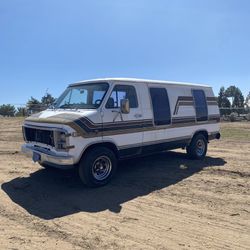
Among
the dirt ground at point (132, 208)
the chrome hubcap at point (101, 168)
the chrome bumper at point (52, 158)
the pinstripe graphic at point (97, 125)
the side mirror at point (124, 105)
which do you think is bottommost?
the dirt ground at point (132, 208)

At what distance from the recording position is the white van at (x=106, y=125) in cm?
688

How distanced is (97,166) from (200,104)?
468cm

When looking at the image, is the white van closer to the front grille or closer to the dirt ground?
the front grille

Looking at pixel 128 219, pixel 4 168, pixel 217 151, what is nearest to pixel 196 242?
pixel 128 219

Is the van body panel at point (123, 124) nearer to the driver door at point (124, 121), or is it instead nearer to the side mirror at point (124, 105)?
the driver door at point (124, 121)

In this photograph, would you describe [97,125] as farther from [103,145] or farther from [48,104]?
[48,104]

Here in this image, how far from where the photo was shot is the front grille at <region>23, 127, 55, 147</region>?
23.4 ft

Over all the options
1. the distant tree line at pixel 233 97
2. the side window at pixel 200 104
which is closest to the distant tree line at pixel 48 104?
Answer: the distant tree line at pixel 233 97

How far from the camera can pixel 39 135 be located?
298 inches

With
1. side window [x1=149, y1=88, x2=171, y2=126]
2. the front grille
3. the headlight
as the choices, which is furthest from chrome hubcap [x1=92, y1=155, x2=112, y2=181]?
side window [x1=149, y1=88, x2=171, y2=126]

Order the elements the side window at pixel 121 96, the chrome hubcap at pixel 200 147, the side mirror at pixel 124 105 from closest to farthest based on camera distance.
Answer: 1. the side mirror at pixel 124 105
2. the side window at pixel 121 96
3. the chrome hubcap at pixel 200 147

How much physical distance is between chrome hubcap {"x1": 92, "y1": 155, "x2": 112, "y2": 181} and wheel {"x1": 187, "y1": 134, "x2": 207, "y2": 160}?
362 centimetres

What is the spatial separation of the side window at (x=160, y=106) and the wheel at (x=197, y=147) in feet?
5.13

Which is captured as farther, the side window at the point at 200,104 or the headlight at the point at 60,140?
the side window at the point at 200,104
